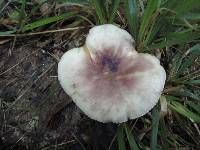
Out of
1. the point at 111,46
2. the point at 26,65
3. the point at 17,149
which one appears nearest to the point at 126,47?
the point at 111,46

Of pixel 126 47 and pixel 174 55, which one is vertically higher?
pixel 126 47

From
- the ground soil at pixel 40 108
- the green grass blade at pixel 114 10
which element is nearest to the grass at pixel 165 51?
the green grass blade at pixel 114 10

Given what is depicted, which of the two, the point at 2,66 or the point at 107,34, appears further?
the point at 2,66

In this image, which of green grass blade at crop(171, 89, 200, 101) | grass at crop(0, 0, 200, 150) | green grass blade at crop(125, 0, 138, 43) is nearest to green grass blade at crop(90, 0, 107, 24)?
grass at crop(0, 0, 200, 150)

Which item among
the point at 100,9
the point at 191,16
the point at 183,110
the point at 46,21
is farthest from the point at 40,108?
the point at 191,16

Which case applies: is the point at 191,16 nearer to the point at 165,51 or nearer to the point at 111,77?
the point at 165,51

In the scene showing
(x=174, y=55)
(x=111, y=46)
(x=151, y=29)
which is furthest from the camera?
(x=174, y=55)

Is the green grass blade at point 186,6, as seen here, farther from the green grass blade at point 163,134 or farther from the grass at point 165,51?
the green grass blade at point 163,134

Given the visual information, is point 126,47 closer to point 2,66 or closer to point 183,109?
point 183,109
